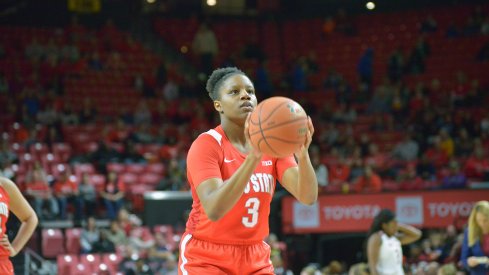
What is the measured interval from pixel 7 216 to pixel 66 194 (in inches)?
352

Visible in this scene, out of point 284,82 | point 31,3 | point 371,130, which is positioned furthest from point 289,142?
point 31,3

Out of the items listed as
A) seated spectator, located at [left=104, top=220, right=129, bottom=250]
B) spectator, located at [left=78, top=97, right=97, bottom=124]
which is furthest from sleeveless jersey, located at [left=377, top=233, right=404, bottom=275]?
spectator, located at [left=78, top=97, right=97, bottom=124]

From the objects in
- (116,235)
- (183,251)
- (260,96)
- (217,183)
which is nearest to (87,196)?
(116,235)

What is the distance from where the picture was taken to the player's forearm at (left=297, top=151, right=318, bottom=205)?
4.34m

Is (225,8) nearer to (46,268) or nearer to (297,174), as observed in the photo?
(46,268)

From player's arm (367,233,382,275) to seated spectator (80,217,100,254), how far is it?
20.1 feet

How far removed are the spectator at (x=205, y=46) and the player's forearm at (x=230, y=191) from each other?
1975 cm

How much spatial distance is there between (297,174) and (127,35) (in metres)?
20.2

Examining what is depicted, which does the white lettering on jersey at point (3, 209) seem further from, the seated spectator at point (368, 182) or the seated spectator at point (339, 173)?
the seated spectator at point (339, 173)

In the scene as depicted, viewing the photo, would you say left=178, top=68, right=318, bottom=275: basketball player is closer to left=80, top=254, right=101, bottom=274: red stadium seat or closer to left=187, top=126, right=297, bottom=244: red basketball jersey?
left=187, top=126, right=297, bottom=244: red basketball jersey

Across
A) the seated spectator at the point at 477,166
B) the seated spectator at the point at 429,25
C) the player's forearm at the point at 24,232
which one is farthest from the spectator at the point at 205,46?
the player's forearm at the point at 24,232

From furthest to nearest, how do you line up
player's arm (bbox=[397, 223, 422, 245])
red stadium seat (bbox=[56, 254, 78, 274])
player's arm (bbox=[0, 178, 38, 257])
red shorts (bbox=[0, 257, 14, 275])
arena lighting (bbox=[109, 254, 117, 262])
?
arena lighting (bbox=[109, 254, 117, 262])
red stadium seat (bbox=[56, 254, 78, 274])
player's arm (bbox=[397, 223, 422, 245])
player's arm (bbox=[0, 178, 38, 257])
red shorts (bbox=[0, 257, 14, 275])

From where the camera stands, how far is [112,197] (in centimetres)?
1570

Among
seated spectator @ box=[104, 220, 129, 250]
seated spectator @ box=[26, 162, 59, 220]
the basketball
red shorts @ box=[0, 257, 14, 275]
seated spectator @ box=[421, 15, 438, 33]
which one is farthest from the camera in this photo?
seated spectator @ box=[421, 15, 438, 33]
